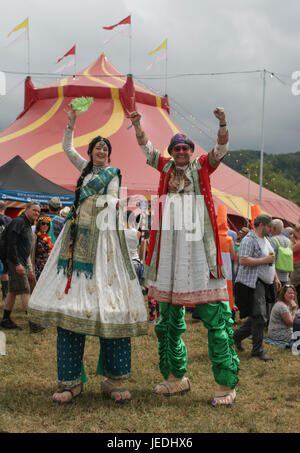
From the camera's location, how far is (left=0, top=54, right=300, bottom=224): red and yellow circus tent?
1392cm

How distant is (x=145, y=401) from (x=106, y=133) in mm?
12203

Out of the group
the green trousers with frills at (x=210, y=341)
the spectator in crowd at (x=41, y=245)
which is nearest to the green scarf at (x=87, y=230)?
the green trousers with frills at (x=210, y=341)

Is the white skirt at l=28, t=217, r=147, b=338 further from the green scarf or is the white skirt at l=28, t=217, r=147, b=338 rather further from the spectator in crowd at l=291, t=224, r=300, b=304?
the spectator in crowd at l=291, t=224, r=300, b=304

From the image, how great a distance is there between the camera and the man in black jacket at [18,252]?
552cm

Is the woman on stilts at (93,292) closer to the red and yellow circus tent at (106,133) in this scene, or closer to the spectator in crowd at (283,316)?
the spectator in crowd at (283,316)

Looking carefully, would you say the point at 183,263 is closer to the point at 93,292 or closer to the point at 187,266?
the point at 187,266

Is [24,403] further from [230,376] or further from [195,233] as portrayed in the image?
[195,233]

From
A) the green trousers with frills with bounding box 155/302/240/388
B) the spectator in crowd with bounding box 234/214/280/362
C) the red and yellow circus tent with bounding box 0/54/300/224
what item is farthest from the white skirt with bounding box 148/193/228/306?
the red and yellow circus tent with bounding box 0/54/300/224

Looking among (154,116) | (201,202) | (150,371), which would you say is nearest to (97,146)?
(201,202)

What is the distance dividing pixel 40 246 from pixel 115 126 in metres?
9.63

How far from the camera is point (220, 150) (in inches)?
138

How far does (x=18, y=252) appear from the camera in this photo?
5641 millimetres

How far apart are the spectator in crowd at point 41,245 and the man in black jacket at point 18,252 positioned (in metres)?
0.37

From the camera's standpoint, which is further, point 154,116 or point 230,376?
point 154,116
